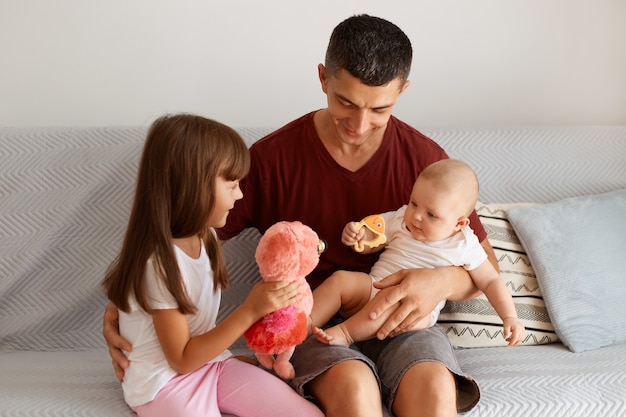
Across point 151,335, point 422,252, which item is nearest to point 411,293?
point 422,252

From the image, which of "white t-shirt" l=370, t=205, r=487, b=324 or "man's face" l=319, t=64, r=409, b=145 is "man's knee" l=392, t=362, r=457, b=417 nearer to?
"white t-shirt" l=370, t=205, r=487, b=324

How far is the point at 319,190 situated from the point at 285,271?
19.4 inches

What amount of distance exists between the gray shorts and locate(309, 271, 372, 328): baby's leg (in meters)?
0.07

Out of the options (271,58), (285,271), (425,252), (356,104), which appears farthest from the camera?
(271,58)

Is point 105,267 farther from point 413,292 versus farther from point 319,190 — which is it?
point 413,292

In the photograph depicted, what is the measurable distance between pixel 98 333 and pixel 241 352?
410mm

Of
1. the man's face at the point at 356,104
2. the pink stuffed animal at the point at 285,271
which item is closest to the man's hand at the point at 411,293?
the pink stuffed animal at the point at 285,271

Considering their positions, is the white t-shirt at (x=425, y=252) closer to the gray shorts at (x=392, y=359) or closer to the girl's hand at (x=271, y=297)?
the gray shorts at (x=392, y=359)

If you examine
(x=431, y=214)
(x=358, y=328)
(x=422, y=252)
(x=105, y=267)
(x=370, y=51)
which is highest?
(x=370, y=51)

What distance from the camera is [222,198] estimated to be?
62.9 inches

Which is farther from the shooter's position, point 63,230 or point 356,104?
point 63,230

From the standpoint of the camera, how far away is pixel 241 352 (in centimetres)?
208

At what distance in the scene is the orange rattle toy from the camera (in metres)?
1.84

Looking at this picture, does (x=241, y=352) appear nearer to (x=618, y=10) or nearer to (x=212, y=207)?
(x=212, y=207)
